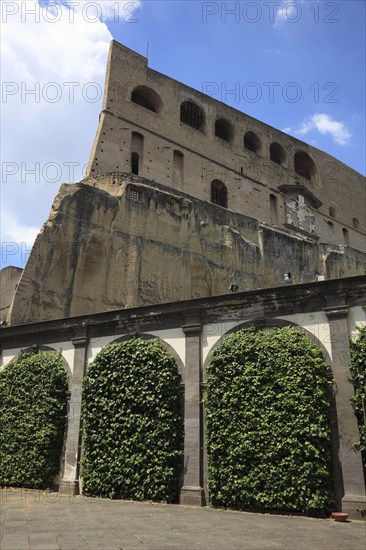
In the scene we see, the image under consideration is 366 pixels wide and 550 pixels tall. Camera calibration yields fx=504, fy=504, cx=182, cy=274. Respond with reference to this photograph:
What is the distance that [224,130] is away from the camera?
38688 mm

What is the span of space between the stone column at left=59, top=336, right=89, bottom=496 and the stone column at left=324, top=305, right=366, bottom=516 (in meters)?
6.32

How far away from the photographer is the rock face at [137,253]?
66.9 ft

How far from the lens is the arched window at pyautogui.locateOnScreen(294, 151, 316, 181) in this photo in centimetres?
4362

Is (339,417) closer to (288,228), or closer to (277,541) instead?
(277,541)

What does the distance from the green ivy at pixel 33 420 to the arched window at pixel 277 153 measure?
31.8 m

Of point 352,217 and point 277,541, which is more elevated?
point 352,217

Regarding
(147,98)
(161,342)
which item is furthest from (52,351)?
(147,98)

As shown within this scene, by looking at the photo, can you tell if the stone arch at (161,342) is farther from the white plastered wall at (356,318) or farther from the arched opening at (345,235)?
the arched opening at (345,235)

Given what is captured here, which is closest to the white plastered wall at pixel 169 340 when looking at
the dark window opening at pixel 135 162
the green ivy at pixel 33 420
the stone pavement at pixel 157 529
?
the green ivy at pixel 33 420

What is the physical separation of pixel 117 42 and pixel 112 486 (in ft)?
97.6

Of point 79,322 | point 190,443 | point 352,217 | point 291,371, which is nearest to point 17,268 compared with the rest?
point 79,322

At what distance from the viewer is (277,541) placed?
284 inches

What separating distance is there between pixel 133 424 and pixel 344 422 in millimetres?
4737

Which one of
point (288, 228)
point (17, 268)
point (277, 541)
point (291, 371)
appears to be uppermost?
point (288, 228)
